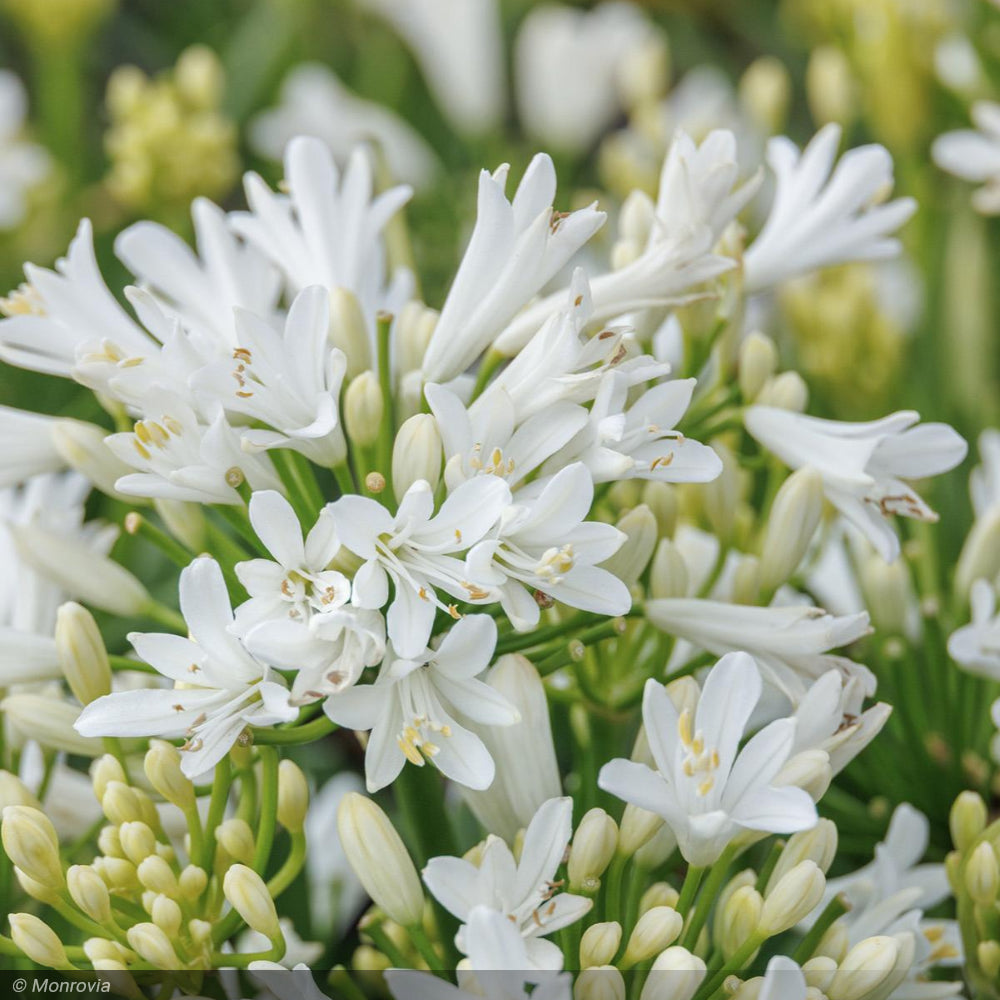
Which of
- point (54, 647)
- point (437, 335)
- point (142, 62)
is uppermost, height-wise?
point (142, 62)

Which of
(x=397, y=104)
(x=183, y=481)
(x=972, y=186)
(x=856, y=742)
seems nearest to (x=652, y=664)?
(x=856, y=742)

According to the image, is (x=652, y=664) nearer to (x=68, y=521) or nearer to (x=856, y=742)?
(x=856, y=742)

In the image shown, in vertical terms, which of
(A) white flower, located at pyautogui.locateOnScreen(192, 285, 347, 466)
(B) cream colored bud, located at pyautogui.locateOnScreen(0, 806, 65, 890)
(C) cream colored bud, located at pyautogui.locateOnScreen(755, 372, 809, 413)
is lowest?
(B) cream colored bud, located at pyautogui.locateOnScreen(0, 806, 65, 890)

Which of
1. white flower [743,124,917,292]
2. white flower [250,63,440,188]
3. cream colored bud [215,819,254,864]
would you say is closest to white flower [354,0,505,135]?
white flower [250,63,440,188]

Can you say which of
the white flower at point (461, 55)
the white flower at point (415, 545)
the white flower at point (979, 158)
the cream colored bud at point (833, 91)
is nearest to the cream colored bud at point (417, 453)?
the white flower at point (415, 545)

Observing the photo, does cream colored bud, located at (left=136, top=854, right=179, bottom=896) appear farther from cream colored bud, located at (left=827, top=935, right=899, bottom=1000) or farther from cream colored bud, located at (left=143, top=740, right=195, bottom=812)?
cream colored bud, located at (left=827, top=935, right=899, bottom=1000)

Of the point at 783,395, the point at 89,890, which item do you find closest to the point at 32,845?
the point at 89,890
